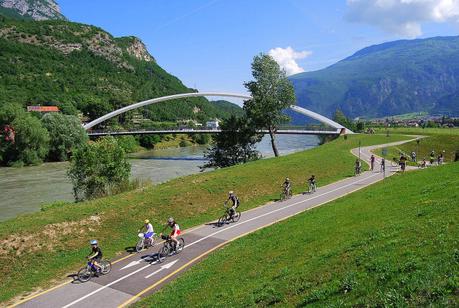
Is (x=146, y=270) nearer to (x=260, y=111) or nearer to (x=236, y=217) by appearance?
(x=236, y=217)

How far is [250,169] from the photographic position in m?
37.8

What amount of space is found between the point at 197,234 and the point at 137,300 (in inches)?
328

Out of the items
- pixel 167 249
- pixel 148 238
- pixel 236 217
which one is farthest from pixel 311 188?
pixel 167 249

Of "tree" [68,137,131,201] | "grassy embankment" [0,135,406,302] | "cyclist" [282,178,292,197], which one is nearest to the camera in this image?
"grassy embankment" [0,135,406,302]

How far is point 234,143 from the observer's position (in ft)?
181

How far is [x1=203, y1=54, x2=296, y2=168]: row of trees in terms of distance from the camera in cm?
5488

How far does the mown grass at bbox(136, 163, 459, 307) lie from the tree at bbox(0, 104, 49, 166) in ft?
246

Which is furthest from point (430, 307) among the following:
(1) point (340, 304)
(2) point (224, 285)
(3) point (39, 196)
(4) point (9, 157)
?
(4) point (9, 157)

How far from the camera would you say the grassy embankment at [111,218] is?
18.5m

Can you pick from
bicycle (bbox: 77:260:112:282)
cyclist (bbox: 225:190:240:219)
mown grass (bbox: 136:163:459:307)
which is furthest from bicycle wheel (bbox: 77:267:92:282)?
cyclist (bbox: 225:190:240:219)

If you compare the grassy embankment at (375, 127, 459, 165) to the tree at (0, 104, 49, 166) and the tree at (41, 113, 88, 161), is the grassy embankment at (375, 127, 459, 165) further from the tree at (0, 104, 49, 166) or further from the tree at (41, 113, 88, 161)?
the tree at (0, 104, 49, 166)

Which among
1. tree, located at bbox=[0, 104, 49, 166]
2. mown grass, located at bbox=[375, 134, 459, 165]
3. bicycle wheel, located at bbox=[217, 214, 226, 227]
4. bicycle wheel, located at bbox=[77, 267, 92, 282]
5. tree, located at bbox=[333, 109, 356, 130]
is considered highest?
tree, located at bbox=[0, 104, 49, 166]

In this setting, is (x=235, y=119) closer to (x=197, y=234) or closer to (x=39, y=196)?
(x=39, y=196)

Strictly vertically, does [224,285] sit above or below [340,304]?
below
